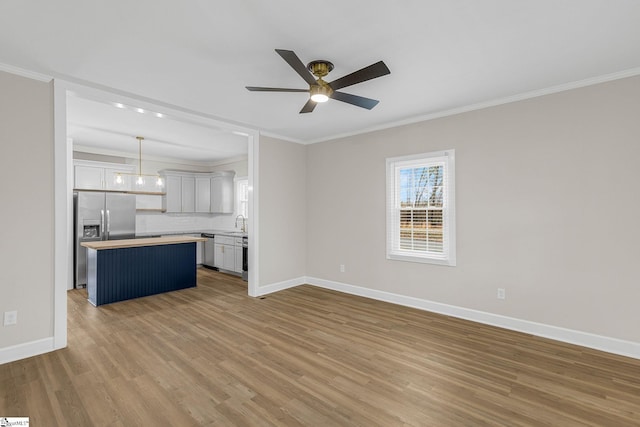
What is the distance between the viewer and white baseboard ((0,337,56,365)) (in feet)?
9.33

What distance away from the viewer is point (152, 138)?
569 centimetres

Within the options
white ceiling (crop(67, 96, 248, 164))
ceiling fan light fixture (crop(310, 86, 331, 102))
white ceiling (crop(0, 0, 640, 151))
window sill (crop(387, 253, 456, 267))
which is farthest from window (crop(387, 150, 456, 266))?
white ceiling (crop(67, 96, 248, 164))

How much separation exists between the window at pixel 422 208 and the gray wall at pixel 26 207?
13.6ft

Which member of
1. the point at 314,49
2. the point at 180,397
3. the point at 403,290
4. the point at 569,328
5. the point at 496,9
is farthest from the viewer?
the point at 403,290

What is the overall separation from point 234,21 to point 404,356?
3.20 metres

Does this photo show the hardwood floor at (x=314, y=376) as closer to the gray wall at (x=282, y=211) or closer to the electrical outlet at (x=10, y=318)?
the electrical outlet at (x=10, y=318)

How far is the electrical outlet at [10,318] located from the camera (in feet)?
9.39

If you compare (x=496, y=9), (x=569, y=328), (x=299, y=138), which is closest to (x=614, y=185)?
(x=569, y=328)

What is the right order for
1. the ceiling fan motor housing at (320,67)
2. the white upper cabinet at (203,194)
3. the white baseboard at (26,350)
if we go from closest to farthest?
the ceiling fan motor housing at (320,67) < the white baseboard at (26,350) < the white upper cabinet at (203,194)

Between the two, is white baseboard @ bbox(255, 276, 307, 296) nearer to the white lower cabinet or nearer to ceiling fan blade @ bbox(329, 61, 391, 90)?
the white lower cabinet

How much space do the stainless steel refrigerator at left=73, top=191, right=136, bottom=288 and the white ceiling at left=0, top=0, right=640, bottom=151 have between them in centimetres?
330

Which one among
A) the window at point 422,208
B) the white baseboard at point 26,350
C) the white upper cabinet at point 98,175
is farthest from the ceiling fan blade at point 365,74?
the white upper cabinet at point 98,175

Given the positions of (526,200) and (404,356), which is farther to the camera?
(526,200)

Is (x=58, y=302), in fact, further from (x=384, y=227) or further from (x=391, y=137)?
(x=391, y=137)
